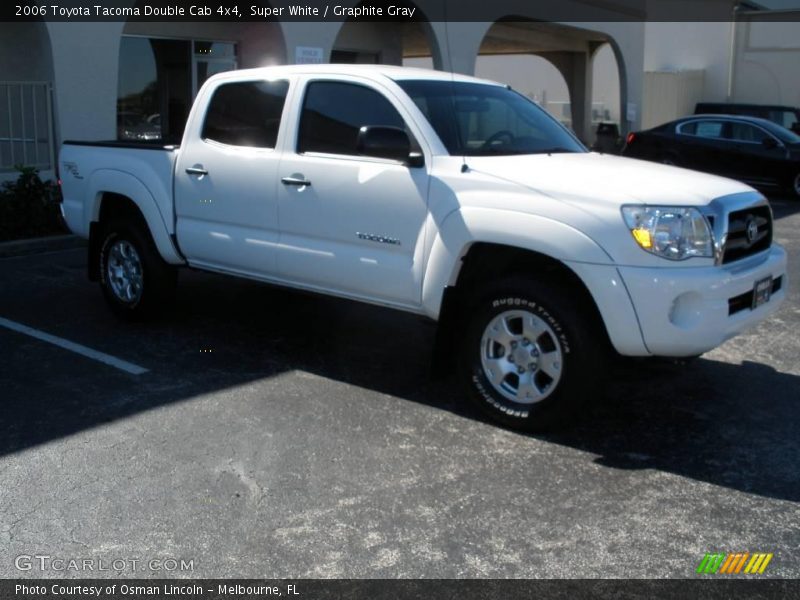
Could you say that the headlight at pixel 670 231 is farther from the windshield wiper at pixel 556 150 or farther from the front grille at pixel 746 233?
the windshield wiper at pixel 556 150

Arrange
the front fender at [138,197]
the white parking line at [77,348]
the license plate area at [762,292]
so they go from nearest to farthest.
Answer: the license plate area at [762,292]
the white parking line at [77,348]
the front fender at [138,197]

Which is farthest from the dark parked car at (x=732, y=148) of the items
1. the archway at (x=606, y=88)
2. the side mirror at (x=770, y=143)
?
the archway at (x=606, y=88)

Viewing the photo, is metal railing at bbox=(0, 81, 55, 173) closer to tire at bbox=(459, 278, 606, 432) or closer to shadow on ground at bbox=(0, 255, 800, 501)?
shadow on ground at bbox=(0, 255, 800, 501)

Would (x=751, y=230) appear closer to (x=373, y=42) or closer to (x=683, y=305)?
(x=683, y=305)

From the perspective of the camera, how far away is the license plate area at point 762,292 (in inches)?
202

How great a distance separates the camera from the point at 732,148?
18141 millimetres

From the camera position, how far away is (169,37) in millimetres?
15156

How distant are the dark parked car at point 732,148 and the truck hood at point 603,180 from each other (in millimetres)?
13087

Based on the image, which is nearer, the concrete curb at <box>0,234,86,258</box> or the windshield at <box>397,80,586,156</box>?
the windshield at <box>397,80,586,156</box>

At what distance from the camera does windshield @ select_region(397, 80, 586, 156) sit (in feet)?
18.7

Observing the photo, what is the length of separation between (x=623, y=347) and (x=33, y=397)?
3452 mm

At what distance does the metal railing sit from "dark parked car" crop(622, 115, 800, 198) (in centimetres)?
1176

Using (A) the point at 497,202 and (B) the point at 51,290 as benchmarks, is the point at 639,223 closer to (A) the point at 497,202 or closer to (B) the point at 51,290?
(A) the point at 497,202

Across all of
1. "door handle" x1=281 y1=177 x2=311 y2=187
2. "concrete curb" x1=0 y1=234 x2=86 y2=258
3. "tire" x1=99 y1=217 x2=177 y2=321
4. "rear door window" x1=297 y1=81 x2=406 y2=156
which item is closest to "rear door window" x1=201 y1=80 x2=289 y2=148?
"rear door window" x1=297 y1=81 x2=406 y2=156
